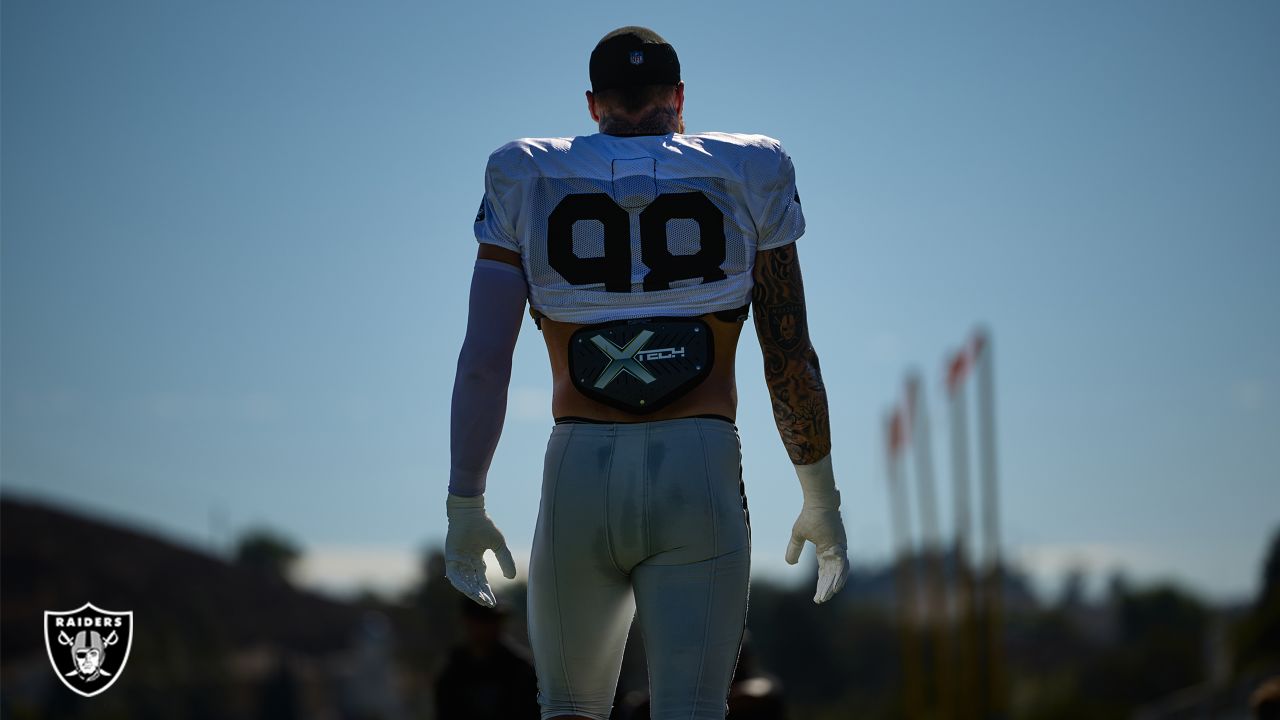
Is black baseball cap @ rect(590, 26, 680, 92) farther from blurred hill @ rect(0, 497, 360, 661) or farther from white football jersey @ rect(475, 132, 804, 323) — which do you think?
blurred hill @ rect(0, 497, 360, 661)

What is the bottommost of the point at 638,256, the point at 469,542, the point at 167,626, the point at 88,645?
the point at 167,626

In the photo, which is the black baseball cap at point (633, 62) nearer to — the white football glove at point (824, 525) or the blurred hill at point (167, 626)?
the white football glove at point (824, 525)

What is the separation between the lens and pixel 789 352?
461cm

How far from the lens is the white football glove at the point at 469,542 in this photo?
4512 millimetres

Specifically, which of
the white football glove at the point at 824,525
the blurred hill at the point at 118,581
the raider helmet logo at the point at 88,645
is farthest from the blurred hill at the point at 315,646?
the white football glove at the point at 824,525

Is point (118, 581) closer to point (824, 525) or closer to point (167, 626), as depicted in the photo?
point (167, 626)

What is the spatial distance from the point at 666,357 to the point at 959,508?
42281 mm

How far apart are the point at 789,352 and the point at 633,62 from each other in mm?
1022

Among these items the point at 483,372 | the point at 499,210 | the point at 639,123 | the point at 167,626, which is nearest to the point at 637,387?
the point at 483,372

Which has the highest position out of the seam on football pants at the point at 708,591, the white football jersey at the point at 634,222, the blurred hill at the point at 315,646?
the white football jersey at the point at 634,222

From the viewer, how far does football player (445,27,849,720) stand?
169 inches

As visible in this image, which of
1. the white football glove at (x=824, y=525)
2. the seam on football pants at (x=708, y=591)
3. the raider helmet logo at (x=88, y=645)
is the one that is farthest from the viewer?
the raider helmet logo at (x=88, y=645)

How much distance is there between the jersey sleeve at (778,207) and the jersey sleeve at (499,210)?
29.0 inches

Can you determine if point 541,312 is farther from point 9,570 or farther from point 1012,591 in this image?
point 1012,591
